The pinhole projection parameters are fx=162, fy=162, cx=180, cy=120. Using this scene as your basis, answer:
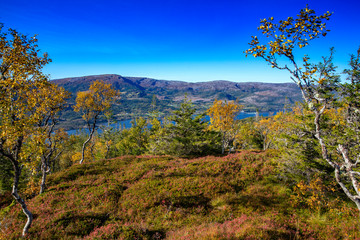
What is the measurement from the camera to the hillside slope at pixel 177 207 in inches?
408

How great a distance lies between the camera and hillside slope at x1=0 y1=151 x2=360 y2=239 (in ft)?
34.0

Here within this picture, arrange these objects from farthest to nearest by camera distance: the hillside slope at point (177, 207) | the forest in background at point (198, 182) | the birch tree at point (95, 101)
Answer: the birch tree at point (95, 101)
the hillside slope at point (177, 207)
the forest in background at point (198, 182)

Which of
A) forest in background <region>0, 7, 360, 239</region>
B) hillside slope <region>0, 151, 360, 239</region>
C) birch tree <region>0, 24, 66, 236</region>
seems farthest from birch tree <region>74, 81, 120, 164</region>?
birch tree <region>0, 24, 66, 236</region>

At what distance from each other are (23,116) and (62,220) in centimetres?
835

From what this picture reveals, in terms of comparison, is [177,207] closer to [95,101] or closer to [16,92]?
[16,92]

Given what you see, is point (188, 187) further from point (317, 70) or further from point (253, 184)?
point (317, 70)

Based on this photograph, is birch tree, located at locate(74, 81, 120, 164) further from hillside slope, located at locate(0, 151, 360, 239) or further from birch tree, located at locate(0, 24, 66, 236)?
birch tree, located at locate(0, 24, 66, 236)

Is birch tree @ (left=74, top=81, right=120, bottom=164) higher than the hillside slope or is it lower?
higher

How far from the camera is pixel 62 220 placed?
12.2 meters

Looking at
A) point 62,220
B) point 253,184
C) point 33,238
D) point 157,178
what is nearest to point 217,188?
point 253,184

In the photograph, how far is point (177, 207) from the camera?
13906 millimetres

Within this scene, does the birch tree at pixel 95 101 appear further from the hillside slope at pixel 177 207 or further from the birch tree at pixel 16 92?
the birch tree at pixel 16 92

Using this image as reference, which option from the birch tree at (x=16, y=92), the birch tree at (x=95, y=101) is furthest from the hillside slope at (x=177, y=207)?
the birch tree at (x=95, y=101)

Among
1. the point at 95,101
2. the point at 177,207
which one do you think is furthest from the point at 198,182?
the point at 95,101
